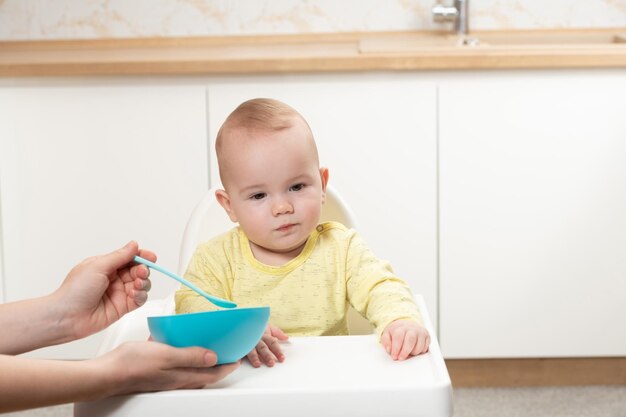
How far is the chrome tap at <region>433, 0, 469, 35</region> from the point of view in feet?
9.32

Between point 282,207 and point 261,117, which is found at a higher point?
point 261,117

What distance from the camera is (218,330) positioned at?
1040mm

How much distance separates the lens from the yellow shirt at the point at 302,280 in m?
1.42

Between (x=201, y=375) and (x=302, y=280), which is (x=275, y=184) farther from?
(x=201, y=375)

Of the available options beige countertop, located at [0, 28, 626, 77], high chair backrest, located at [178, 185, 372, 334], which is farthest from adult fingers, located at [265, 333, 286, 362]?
beige countertop, located at [0, 28, 626, 77]

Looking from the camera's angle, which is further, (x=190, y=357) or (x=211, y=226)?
(x=211, y=226)

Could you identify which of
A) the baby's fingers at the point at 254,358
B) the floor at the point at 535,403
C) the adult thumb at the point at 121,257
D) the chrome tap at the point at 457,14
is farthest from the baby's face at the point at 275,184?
the chrome tap at the point at 457,14

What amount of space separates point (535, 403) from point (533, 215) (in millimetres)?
466

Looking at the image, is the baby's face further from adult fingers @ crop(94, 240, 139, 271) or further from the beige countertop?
the beige countertop

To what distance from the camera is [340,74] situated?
238cm

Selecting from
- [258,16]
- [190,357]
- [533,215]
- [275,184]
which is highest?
[258,16]

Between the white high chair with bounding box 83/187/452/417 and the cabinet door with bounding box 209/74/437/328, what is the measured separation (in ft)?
4.14

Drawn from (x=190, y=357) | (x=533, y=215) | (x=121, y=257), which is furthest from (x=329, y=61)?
(x=190, y=357)

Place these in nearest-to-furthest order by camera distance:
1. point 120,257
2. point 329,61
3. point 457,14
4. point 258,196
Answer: point 120,257 → point 258,196 → point 329,61 → point 457,14
